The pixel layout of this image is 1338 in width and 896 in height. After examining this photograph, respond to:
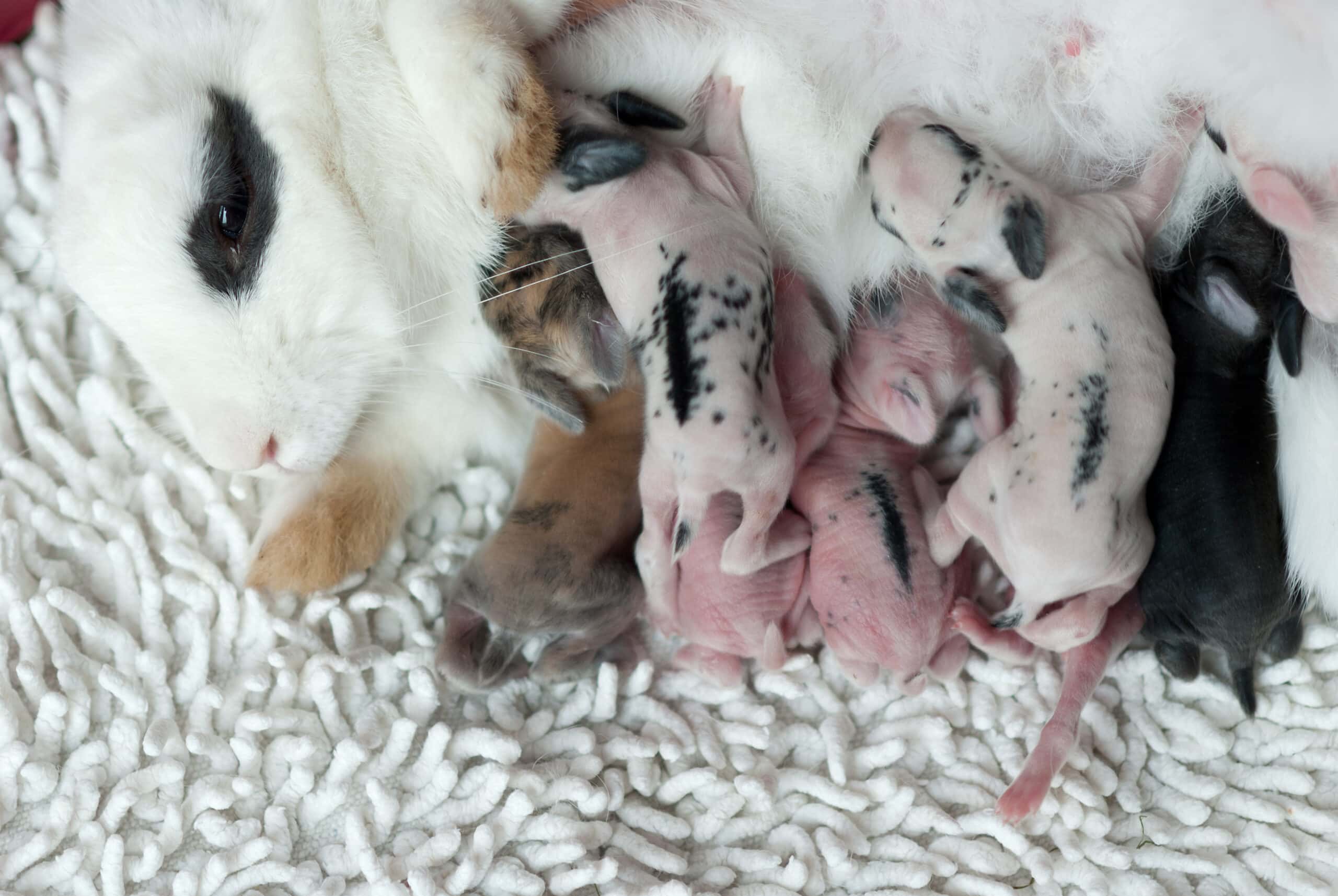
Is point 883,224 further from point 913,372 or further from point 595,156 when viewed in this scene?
point 595,156

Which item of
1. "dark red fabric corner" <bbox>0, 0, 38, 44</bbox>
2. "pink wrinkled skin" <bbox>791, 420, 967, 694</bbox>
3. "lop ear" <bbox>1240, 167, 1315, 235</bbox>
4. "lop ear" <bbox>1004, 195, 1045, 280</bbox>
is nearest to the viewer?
"lop ear" <bbox>1240, 167, 1315, 235</bbox>

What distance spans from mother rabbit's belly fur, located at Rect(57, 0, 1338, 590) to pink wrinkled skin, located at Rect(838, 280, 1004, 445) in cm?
7

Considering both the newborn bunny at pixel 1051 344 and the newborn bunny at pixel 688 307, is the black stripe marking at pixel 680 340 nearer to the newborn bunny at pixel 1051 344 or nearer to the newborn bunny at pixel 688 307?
the newborn bunny at pixel 688 307

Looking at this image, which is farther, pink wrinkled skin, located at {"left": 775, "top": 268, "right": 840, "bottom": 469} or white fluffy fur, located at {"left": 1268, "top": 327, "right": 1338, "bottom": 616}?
pink wrinkled skin, located at {"left": 775, "top": 268, "right": 840, "bottom": 469}

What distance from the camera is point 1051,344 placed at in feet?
3.97

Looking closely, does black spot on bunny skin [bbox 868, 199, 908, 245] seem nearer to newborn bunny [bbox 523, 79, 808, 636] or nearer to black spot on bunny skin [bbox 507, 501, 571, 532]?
newborn bunny [bbox 523, 79, 808, 636]

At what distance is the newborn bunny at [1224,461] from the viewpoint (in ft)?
4.02

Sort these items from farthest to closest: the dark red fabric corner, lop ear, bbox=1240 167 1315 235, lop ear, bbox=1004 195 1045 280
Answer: the dark red fabric corner < lop ear, bbox=1004 195 1045 280 < lop ear, bbox=1240 167 1315 235

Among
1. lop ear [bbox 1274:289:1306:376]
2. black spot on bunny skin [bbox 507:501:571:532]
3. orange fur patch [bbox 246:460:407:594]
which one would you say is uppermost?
lop ear [bbox 1274:289:1306:376]

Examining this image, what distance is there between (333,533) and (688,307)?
1.79 feet

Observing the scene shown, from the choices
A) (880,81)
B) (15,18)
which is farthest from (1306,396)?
(15,18)

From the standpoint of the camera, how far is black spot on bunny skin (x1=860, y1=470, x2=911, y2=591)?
4.21 feet

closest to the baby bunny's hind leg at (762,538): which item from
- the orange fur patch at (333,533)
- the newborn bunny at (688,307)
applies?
the newborn bunny at (688,307)

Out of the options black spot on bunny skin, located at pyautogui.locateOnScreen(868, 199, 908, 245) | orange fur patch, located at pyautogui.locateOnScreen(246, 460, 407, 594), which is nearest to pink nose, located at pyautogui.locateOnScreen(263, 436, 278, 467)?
orange fur patch, located at pyautogui.locateOnScreen(246, 460, 407, 594)
